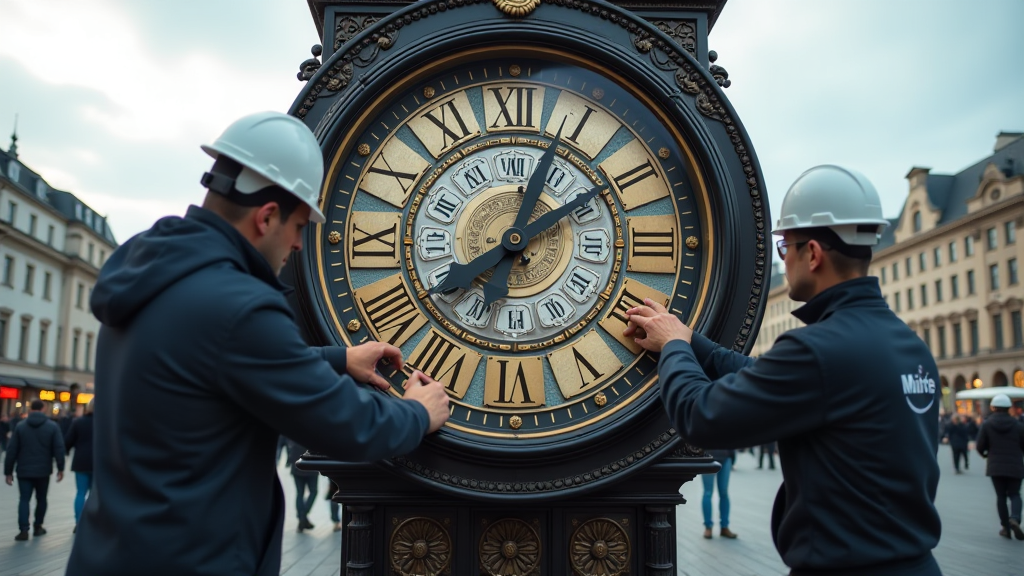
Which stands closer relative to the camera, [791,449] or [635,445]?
[791,449]

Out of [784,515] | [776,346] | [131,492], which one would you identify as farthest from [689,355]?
[131,492]

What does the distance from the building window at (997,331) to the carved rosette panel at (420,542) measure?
178ft

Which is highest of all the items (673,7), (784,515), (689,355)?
(673,7)

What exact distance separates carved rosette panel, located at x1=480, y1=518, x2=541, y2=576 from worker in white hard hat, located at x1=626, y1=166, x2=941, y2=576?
30.6 inches

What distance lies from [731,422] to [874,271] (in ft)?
227

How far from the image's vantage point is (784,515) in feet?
7.50

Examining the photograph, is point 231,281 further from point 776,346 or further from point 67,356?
point 67,356

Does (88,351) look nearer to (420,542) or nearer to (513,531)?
(420,542)

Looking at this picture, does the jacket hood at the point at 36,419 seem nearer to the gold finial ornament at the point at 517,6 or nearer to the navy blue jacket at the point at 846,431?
the gold finial ornament at the point at 517,6

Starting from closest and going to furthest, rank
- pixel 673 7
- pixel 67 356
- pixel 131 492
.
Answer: pixel 131 492, pixel 673 7, pixel 67 356

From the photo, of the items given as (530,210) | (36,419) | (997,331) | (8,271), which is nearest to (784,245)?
(530,210)

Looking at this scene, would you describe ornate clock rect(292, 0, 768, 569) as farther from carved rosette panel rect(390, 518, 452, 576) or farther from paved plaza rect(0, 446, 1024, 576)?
paved plaza rect(0, 446, 1024, 576)

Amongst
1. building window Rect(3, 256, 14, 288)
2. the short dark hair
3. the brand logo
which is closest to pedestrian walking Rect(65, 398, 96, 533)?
the short dark hair

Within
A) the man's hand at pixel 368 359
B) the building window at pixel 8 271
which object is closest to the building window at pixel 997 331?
the man's hand at pixel 368 359
